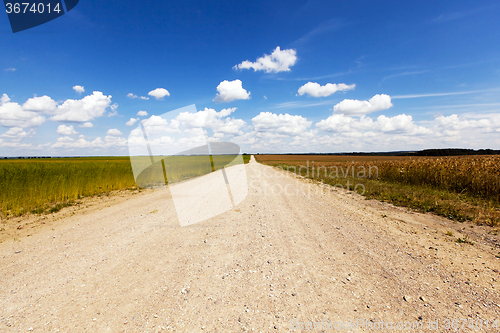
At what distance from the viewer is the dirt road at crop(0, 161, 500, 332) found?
258 centimetres

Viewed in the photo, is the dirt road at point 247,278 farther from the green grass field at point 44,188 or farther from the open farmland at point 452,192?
the green grass field at point 44,188

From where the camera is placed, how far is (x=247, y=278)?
3.43 m

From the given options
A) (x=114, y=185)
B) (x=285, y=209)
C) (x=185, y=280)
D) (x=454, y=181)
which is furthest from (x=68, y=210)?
(x=454, y=181)

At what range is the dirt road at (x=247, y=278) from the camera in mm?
2582
